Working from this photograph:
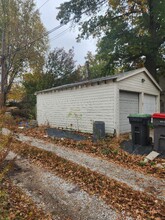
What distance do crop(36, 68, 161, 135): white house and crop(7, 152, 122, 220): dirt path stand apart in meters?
4.71

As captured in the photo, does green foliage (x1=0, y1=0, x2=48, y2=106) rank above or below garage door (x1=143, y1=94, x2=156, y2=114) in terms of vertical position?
above

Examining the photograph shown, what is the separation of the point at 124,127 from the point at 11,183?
6.31 meters

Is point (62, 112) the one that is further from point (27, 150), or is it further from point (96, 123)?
point (27, 150)

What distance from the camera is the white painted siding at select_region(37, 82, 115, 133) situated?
8914 mm

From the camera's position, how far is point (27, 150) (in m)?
6.88

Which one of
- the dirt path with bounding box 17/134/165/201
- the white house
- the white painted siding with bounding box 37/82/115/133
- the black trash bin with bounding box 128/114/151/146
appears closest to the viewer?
the dirt path with bounding box 17/134/165/201

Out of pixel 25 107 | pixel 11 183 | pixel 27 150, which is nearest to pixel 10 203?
pixel 11 183

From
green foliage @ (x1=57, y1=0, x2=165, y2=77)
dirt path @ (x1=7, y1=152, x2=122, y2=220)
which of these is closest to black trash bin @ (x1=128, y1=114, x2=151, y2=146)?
dirt path @ (x1=7, y1=152, x2=122, y2=220)

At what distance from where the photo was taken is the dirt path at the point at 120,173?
4019 mm

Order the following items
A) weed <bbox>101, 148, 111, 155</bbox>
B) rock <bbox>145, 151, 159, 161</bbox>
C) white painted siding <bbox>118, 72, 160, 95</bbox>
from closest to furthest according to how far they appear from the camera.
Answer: rock <bbox>145, 151, 159, 161</bbox> → weed <bbox>101, 148, 111, 155</bbox> → white painted siding <bbox>118, 72, 160, 95</bbox>

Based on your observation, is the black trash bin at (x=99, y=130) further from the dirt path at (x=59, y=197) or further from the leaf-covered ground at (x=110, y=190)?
the dirt path at (x=59, y=197)

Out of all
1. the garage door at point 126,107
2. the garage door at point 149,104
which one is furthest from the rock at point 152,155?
the garage door at point 149,104

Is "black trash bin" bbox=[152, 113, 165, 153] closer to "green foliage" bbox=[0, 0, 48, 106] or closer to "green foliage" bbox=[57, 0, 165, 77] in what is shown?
"green foliage" bbox=[57, 0, 165, 77]

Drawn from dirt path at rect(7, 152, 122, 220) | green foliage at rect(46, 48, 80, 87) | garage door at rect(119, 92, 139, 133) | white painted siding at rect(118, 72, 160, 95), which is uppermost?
green foliage at rect(46, 48, 80, 87)
